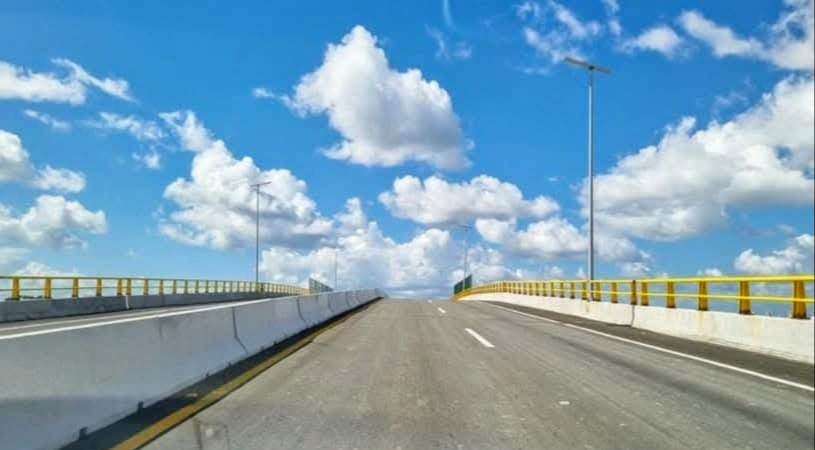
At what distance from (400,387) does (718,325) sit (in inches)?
282

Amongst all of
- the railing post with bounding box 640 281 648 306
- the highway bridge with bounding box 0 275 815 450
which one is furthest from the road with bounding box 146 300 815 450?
the railing post with bounding box 640 281 648 306

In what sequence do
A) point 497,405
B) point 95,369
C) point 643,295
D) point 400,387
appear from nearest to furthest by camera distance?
point 95,369, point 497,405, point 400,387, point 643,295

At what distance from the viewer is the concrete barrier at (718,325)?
95.9 inches

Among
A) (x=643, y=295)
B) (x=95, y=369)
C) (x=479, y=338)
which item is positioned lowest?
(x=479, y=338)

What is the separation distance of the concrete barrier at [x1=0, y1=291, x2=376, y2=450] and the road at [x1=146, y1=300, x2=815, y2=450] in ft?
2.61

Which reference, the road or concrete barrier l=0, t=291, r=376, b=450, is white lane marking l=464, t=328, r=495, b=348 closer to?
the road

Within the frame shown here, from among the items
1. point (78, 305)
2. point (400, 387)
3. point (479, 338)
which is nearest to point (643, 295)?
point (479, 338)

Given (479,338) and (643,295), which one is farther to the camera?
(643,295)

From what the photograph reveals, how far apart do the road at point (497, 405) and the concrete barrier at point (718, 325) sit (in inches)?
18.0

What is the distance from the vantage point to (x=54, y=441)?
6.01 meters

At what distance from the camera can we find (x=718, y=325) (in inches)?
525

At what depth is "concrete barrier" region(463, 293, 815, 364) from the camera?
2.44 meters

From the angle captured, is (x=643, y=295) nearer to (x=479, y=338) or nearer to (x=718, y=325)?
(x=479, y=338)

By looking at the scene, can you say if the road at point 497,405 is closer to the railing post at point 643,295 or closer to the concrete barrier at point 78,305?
the railing post at point 643,295
